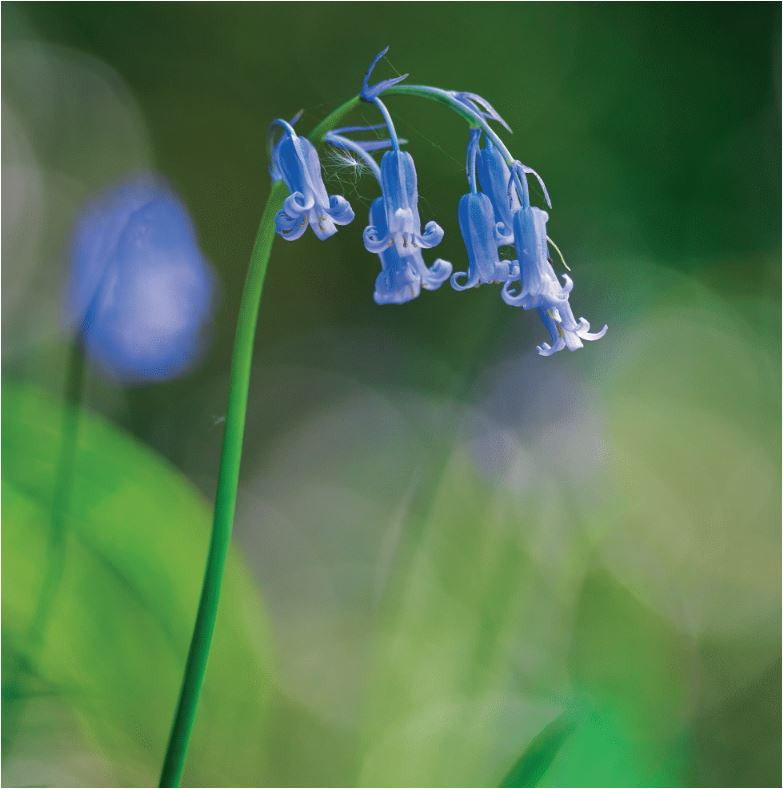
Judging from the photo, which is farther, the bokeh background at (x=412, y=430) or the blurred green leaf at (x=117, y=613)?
the bokeh background at (x=412, y=430)

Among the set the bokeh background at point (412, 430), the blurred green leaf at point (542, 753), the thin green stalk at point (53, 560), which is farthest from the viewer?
the bokeh background at point (412, 430)

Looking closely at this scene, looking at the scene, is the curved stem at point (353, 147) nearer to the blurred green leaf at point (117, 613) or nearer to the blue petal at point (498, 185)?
the blue petal at point (498, 185)

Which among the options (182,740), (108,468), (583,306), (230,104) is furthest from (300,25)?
(182,740)

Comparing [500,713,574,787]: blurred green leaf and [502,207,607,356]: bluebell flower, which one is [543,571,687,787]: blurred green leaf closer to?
[500,713,574,787]: blurred green leaf

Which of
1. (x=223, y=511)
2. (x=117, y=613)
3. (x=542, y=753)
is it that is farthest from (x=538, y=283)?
(x=117, y=613)

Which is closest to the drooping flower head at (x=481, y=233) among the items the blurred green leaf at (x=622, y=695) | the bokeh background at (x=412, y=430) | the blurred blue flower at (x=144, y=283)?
the bokeh background at (x=412, y=430)

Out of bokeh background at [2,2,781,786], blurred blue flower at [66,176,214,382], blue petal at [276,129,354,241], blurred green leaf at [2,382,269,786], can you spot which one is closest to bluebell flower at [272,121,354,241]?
blue petal at [276,129,354,241]

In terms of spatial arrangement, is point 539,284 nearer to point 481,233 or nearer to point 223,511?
point 481,233

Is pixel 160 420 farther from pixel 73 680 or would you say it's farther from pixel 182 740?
pixel 182 740
